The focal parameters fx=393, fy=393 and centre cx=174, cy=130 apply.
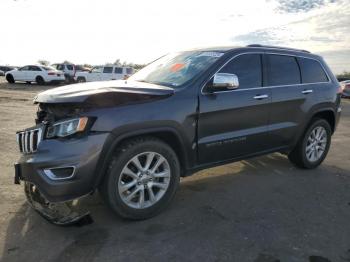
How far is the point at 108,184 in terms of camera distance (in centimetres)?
383

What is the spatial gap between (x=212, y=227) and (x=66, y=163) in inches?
63.6

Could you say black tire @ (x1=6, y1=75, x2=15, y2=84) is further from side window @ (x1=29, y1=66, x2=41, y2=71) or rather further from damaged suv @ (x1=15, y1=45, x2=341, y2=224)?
damaged suv @ (x1=15, y1=45, x2=341, y2=224)

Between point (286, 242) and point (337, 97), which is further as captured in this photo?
point (337, 97)

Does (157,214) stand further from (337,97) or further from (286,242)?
(337,97)

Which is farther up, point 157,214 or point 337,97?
point 337,97

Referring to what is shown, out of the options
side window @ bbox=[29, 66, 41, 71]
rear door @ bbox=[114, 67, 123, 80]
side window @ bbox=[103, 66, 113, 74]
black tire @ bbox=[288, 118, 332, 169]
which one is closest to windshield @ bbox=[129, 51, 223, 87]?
black tire @ bbox=[288, 118, 332, 169]

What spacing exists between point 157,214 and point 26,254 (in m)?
1.41

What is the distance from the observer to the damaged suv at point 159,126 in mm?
3664

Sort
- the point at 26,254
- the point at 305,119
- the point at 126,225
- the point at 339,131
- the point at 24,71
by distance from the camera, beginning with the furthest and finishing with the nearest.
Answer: the point at 24,71, the point at 339,131, the point at 305,119, the point at 126,225, the point at 26,254

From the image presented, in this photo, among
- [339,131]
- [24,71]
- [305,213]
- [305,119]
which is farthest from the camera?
[24,71]

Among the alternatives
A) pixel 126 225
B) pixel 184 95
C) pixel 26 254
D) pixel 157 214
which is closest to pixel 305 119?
pixel 184 95

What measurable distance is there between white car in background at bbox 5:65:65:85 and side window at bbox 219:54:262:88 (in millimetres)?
25505

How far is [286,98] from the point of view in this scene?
217 inches

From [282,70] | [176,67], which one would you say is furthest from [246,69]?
[176,67]
